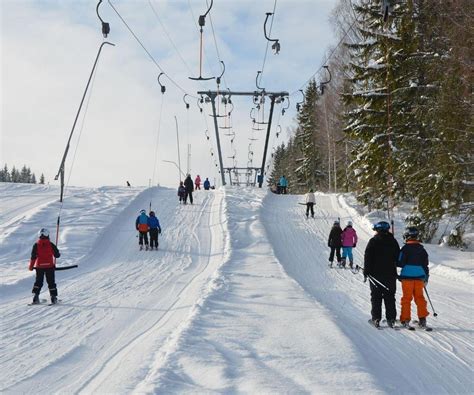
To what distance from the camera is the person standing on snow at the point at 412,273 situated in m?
9.08

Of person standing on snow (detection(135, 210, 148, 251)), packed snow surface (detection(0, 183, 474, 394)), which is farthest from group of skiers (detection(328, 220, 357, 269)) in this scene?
person standing on snow (detection(135, 210, 148, 251))

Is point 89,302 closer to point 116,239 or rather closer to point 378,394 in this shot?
point 378,394

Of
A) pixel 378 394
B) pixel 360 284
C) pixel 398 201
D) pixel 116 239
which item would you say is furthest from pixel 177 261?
pixel 378 394

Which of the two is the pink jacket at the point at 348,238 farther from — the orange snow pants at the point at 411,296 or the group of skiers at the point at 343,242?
the orange snow pants at the point at 411,296

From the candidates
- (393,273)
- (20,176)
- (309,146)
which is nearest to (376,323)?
(393,273)

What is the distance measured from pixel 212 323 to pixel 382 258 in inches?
132

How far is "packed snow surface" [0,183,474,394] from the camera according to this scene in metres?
5.77

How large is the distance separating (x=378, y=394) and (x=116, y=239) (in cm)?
1831

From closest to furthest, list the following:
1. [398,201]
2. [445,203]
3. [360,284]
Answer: [360,284]
[445,203]
[398,201]

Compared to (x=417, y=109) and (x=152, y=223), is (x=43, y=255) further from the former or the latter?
(x=417, y=109)

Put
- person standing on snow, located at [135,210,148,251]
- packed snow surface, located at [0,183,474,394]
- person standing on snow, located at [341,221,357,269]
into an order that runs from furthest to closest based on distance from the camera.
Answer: person standing on snow, located at [135,210,148,251], person standing on snow, located at [341,221,357,269], packed snow surface, located at [0,183,474,394]

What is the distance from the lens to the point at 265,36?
17.4 metres

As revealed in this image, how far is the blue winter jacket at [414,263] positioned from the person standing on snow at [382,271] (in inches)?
6.3

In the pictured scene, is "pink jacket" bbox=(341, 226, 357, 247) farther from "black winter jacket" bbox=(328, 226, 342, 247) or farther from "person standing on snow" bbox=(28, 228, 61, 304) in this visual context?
"person standing on snow" bbox=(28, 228, 61, 304)
